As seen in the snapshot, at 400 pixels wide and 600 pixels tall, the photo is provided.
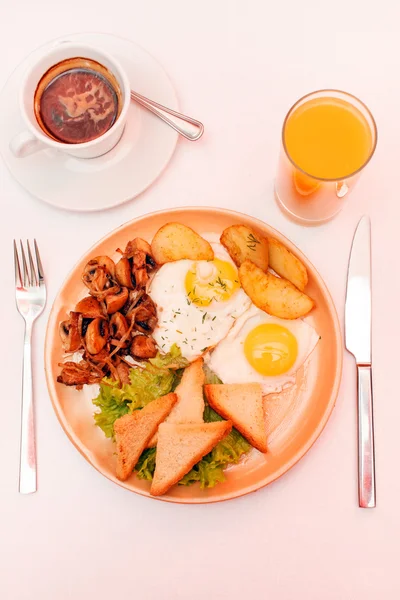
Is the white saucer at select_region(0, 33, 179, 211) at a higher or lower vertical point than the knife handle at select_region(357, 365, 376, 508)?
higher

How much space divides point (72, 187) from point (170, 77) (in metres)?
0.50

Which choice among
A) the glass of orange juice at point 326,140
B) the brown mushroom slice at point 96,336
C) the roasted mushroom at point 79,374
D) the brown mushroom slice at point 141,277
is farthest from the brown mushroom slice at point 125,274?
the glass of orange juice at point 326,140

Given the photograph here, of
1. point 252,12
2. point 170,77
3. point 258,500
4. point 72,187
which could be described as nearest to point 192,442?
point 258,500

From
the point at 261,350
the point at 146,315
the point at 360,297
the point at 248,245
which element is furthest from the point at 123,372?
the point at 360,297

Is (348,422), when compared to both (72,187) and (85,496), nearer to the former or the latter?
(85,496)

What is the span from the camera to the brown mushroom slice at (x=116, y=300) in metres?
1.67

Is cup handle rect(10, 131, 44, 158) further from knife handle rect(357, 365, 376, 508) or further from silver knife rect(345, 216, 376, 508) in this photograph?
knife handle rect(357, 365, 376, 508)

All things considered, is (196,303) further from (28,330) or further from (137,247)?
(28,330)

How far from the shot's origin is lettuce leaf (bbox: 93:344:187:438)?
5.39 feet

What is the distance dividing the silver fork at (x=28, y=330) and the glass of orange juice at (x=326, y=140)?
83 cm

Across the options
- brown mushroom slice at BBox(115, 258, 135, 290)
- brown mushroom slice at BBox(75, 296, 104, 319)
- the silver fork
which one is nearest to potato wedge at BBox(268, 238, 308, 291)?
brown mushroom slice at BBox(115, 258, 135, 290)

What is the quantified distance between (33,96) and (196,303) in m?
0.75

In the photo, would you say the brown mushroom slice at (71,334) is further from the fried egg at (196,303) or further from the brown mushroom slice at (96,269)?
the fried egg at (196,303)

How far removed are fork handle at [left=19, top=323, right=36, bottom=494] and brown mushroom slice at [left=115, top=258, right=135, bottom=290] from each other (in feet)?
1.21
